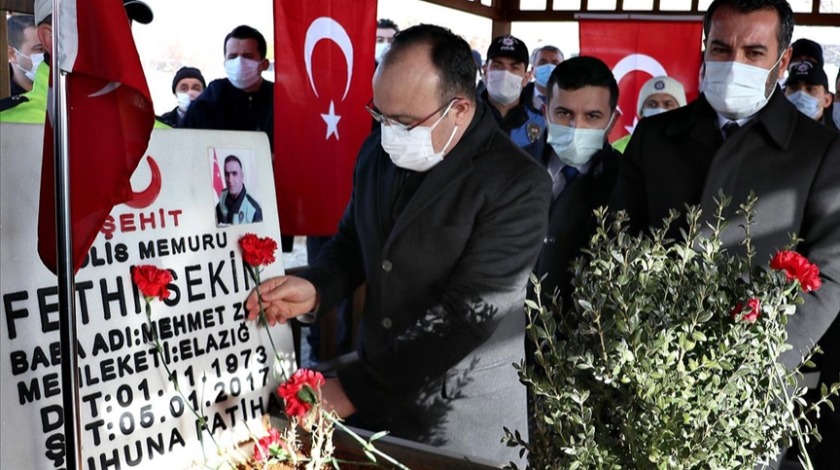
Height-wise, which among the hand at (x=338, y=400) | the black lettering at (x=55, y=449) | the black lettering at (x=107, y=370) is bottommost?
the hand at (x=338, y=400)

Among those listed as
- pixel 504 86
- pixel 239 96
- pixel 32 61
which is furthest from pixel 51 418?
pixel 504 86

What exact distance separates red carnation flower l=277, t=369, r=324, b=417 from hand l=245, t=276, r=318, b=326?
34 cm

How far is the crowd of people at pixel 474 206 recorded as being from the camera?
167 centimetres

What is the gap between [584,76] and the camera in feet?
9.17

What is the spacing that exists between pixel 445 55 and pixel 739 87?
73 cm

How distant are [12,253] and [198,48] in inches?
284

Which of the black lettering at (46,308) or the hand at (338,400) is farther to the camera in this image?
the hand at (338,400)

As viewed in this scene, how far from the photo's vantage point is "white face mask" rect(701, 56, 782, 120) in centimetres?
193

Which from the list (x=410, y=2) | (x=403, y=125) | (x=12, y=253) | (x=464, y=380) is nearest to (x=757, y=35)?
(x=403, y=125)

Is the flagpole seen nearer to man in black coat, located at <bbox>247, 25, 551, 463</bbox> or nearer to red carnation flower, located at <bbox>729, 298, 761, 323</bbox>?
man in black coat, located at <bbox>247, 25, 551, 463</bbox>

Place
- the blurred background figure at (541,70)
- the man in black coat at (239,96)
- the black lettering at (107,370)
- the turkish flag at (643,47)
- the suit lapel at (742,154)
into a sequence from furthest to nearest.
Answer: the blurred background figure at (541,70) < the turkish flag at (643,47) < the man in black coat at (239,96) < the suit lapel at (742,154) < the black lettering at (107,370)

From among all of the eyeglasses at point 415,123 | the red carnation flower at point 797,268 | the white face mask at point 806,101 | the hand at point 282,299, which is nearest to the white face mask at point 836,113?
the white face mask at point 806,101

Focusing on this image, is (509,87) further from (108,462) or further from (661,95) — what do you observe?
(108,462)

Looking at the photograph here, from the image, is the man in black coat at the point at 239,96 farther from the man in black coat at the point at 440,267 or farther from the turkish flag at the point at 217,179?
the turkish flag at the point at 217,179
